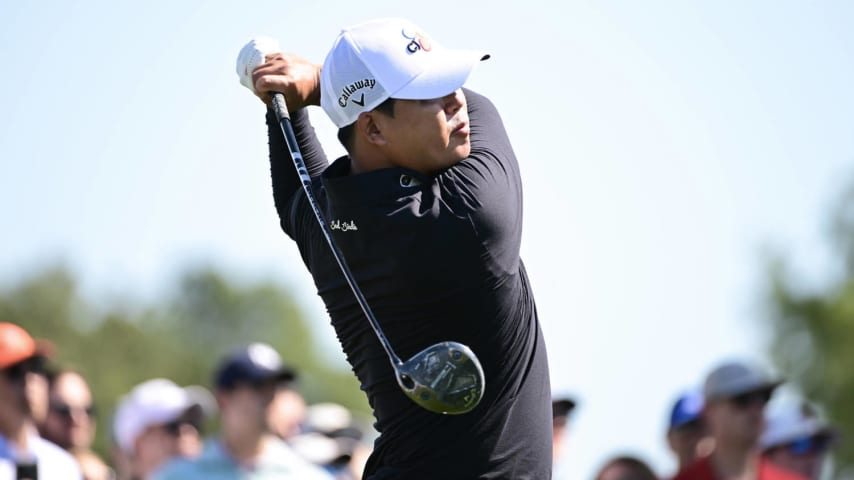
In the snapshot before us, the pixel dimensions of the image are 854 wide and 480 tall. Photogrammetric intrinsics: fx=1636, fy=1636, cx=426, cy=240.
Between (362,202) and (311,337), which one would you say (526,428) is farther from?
(311,337)

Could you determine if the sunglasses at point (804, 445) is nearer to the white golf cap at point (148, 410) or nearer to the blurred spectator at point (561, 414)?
the blurred spectator at point (561, 414)

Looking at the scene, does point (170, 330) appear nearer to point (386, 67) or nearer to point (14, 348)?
point (14, 348)

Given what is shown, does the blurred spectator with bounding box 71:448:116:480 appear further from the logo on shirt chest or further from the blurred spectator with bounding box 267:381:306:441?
the logo on shirt chest

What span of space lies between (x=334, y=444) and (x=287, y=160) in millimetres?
5154

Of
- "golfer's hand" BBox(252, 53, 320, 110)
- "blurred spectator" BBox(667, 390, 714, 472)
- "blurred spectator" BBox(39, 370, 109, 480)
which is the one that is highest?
"golfer's hand" BBox(252, 53, 320, 110)

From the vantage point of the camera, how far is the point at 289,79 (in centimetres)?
570

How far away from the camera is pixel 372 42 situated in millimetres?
5270

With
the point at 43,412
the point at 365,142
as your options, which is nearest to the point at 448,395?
the point at 365,142

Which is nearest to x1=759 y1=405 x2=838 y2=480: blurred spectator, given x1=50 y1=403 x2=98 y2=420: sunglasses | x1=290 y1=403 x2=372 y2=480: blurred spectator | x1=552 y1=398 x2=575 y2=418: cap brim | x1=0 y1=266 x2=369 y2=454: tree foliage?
x1=552 y1=398 x2=575 y2=418: cap brim

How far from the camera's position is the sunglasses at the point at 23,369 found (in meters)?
8.30

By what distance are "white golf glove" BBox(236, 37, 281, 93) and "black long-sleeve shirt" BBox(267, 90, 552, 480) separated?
0.60m

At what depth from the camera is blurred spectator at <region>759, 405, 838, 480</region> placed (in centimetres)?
1014

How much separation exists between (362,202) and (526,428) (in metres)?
0.91

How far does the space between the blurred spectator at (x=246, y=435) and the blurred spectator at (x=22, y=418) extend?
68 cm
